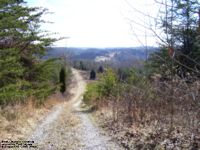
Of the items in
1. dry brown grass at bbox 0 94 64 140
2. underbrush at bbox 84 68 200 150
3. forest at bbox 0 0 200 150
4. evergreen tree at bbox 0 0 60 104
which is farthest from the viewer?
evergreen tree at bbox 0 0 60 104

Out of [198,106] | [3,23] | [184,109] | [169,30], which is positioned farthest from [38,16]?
[169,30]

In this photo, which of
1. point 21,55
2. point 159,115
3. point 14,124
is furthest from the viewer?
point 21,55

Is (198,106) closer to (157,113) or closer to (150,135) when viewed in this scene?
(150,135)

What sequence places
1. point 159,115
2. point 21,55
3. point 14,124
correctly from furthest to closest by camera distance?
point 21,55 < point 14,124 < point 159,115

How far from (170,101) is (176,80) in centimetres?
175

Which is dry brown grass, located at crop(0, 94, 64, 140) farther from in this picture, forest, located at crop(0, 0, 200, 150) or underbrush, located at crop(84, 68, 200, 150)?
underbrush, located at crop(84, 68, 200, 150)

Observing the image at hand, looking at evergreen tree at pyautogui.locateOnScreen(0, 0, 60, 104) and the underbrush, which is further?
evergreen tree at pyautogui.locateOnScreen(0, 0, 60, 104)

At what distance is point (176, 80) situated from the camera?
9141 millimetres

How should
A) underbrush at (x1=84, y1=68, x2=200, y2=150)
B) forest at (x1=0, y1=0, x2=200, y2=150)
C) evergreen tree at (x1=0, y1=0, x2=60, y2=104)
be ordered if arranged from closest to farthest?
forest at (x1=0, y1=0, x2=200, y2=150)
underbrush at (x1=84, y1=68, x2=200, y2=150)
evergreen tree at (x1=0, y1=0, x2=60, y2=104)

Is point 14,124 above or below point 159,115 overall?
below

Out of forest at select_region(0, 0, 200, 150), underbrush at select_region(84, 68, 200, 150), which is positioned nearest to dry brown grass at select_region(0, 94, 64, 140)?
forest at select_region(0, 0, 200, 150)

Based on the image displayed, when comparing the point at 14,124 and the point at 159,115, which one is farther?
→ the point at 14,124

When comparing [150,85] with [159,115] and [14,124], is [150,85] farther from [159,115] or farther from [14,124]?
[14,124]

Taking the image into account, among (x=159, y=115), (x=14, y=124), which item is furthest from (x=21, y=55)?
(x=159, y=115)
